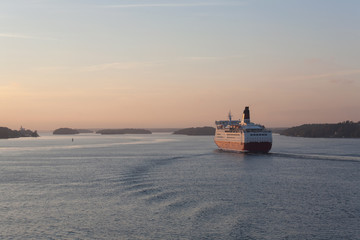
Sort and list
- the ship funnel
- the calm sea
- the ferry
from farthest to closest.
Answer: the ship funnel → the ferry → the calm sea

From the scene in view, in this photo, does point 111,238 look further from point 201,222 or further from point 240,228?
point 240,228

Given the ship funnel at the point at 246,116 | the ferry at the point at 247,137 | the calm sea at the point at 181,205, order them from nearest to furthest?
the calm sea at the point at 181,205 → the ferry at the point at 247,137 → the ship funnel at the point at 246,116

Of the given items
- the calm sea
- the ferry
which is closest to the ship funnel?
the ferry

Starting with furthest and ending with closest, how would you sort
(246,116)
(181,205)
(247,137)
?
(246,116)
(247,137)
(181,205)

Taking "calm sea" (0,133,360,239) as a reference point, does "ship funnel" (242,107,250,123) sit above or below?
above

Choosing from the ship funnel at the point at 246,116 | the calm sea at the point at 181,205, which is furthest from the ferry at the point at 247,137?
the calm sea at the point at 181,205

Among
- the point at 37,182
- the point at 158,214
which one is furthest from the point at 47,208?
the point at 37,182

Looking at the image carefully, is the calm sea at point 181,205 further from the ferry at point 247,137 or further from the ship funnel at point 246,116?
the ship funnel at point 246,116

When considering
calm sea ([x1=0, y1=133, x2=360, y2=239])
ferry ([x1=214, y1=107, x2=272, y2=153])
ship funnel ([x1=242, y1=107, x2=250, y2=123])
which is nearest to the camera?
calm sea ([x1=0, y1=133, x2=360, y2=239])

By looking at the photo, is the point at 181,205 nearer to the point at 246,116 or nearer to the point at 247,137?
the point at 247,137

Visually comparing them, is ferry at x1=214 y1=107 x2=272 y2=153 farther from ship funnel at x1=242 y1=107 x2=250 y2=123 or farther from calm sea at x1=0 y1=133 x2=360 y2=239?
calm sea at x1=0 y1=133 x2=360 y2=239

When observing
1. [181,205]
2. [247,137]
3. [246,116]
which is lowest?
[181,205]

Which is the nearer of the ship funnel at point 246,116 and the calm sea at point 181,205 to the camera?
A: the calm sea at point 181,205

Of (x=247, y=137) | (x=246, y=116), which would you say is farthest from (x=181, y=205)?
(x=246, y=116)
